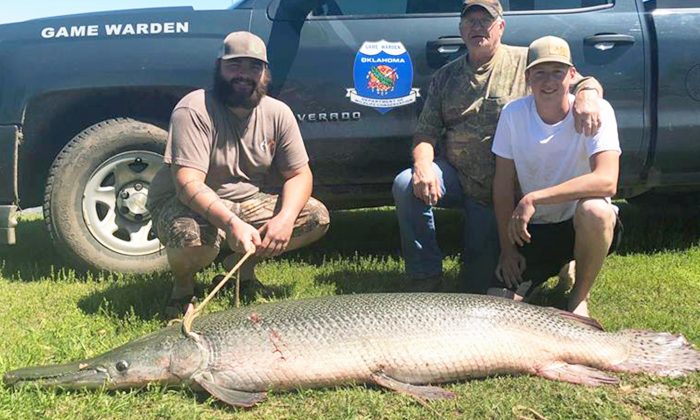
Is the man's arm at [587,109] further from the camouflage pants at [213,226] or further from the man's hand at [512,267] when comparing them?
the camouflage pants at [213,226]

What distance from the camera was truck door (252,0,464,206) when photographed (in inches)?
185

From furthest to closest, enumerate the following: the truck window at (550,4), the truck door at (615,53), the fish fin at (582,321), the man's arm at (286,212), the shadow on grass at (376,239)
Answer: the shadow on grass at (376,239)
the truck window at (550,4)
the truck door at (615,53)
the man's arm at (286,212)
the fish fin at (582,321)

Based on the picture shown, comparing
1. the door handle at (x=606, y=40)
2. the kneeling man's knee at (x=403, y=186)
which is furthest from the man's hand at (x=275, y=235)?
the door handle at (x=606, y=40)

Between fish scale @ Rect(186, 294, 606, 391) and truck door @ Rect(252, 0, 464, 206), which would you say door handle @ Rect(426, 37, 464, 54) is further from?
fish scale @ Rect(186, 294, 606, 391)

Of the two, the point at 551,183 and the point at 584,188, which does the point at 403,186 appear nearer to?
the point at 551,183

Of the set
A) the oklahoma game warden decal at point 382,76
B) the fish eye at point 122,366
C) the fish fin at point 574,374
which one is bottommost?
the fish fin at point 574,374

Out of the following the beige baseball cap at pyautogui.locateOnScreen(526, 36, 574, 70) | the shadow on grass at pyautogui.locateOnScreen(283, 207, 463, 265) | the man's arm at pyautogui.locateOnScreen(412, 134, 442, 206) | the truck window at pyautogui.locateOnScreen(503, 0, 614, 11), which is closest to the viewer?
the beige baseball cap at pyautogui.locateOnScreen(526, 36, 574, 70)

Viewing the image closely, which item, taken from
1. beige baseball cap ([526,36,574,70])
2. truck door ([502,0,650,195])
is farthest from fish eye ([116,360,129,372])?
truck door ([502,0,650,195])

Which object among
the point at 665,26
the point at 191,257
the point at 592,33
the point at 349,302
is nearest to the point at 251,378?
the point at 349,302

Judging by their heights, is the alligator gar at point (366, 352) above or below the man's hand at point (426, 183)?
below

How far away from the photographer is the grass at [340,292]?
2.95 metres

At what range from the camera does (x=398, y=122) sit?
4.75 metres

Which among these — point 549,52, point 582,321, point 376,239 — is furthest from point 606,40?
point 376,239

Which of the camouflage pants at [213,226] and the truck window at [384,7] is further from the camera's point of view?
the truck window at [384,7]
